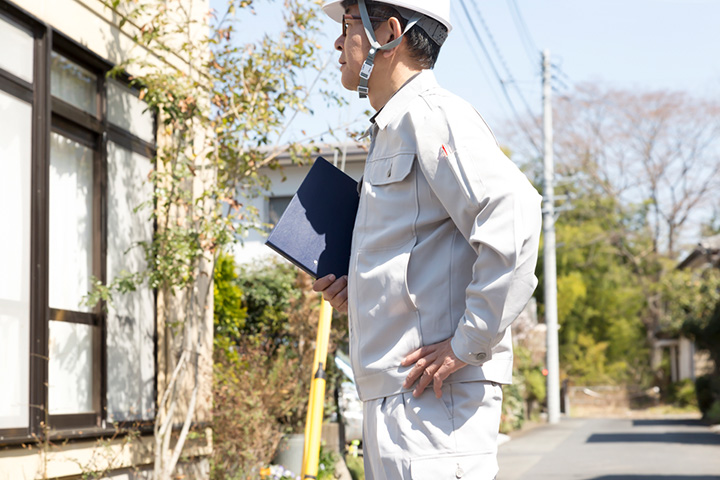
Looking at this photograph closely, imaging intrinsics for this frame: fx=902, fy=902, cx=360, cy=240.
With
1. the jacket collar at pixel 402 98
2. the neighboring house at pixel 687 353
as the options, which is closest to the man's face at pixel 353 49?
the jacket collar at pixel 402 98

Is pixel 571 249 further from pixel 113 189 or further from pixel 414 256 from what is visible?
pixel 414 256

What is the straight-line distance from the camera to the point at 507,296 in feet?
6.15

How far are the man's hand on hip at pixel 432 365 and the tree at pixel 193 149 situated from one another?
4579mm

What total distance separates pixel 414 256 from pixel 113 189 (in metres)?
5.07

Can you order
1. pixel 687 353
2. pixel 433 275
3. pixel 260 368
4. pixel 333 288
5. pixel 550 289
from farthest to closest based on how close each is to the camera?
pixel 687 353
pixel 550 289
pixel 260 368
pixel 333 288
pixel 433 275

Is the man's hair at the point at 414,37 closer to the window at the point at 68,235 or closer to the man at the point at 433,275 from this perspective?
the man at the point at 433,275

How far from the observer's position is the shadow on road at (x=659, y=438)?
17094 millimetres

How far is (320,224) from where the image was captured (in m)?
2.32

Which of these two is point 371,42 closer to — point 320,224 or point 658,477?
A: point 320,224

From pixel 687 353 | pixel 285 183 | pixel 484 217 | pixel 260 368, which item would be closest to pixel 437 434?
pixel 484 217

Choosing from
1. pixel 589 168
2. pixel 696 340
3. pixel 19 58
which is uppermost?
pixel 589 168

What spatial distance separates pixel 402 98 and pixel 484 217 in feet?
1.33

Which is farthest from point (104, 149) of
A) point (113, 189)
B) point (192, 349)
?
point (192, 349)

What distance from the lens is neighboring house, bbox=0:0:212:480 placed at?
5.31 meters
